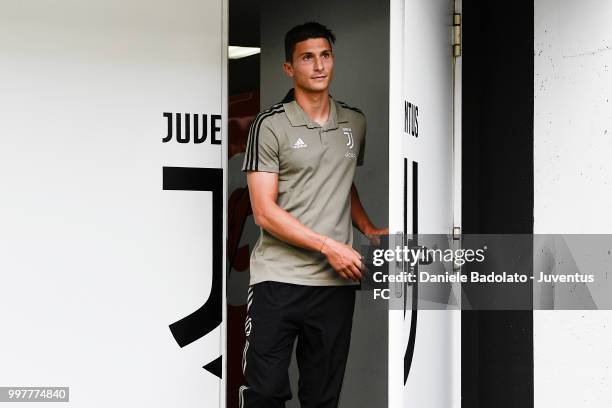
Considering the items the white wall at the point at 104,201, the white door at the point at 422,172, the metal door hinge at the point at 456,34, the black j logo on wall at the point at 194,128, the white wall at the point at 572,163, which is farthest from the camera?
the metal door hinge at the point at 456,34

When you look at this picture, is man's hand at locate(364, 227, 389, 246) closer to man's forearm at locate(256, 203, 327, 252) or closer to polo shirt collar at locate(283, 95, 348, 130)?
man's forearm at locate(256, 203, 327, 252)

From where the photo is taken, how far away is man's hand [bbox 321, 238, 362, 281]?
282cm

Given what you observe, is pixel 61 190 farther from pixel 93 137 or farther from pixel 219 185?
pixel 219 185

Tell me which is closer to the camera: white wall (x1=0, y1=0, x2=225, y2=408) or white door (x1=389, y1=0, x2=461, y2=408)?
white door (x1=389, y1=0, x2=461, y2=408)

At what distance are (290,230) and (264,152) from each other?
268mm

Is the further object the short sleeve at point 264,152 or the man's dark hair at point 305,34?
the man's dark hair at point 305,34

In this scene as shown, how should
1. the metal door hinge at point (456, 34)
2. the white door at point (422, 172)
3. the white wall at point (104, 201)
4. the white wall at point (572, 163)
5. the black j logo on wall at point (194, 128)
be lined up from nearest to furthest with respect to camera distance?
1. the white door at point (422, 172)
2. the white wall at point (572, 163)
3. the white wall at point (104, 201)
4. the black j logo on wall at point (194, 128)
5. the metal door hinge at point (456, 34)

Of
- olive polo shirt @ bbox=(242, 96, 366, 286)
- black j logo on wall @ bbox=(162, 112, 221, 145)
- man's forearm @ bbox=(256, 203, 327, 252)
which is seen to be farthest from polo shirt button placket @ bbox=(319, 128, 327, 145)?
black j logo on wall @ bbox=(162, 112, 221, 145)

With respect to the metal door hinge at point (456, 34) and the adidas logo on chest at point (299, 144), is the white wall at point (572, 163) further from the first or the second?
the adidas logo on chest at point (299, 144)

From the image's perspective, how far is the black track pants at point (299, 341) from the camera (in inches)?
114

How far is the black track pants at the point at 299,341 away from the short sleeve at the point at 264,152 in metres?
0.36

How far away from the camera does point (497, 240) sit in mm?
3227

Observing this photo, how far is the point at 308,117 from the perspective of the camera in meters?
3.00

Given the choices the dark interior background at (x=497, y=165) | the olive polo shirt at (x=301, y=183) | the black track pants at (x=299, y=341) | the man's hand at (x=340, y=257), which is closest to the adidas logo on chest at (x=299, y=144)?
the olive polo shirt at (x=301, y=183)
